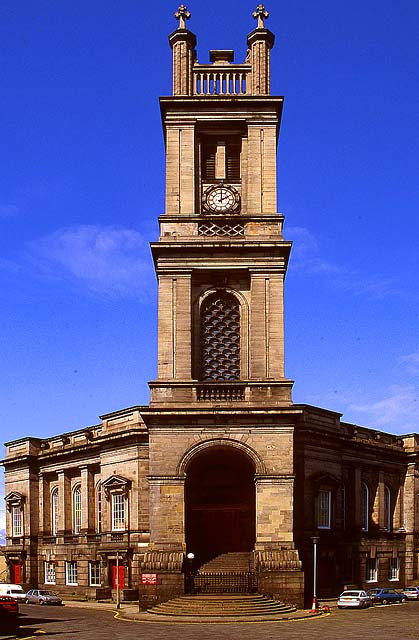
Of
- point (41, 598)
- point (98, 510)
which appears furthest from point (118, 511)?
point (41, 598)

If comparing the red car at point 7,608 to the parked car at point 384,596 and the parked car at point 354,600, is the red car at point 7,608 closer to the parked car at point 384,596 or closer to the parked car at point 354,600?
the parked car at point 354,600

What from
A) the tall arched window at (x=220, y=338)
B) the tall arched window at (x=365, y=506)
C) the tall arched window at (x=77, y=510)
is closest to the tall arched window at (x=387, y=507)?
the tall arched window at (x=365, y=506)

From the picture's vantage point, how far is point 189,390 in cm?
4353

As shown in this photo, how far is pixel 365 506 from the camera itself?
56562 millimetres

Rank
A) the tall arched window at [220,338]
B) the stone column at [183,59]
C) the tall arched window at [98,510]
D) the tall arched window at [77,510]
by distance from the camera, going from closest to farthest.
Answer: the tall arched window at [220,338], the stone column at [183,59], the tall arched window at [98,510], the tall arched window at [77,510]

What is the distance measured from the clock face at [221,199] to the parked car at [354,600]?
21728 mm

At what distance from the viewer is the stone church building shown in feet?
137

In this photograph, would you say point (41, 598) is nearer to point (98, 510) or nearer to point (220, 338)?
point (98, 510)

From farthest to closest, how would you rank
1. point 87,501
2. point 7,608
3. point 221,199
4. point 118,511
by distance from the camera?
point 87,501 < point 118,511 < point 221,199 < point 7,608

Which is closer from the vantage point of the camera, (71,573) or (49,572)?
(71,573)

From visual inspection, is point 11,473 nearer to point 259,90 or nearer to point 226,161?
point 226,161

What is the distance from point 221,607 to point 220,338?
14.5m

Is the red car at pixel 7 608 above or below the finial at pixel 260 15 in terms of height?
below

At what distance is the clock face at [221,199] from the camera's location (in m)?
47.4
